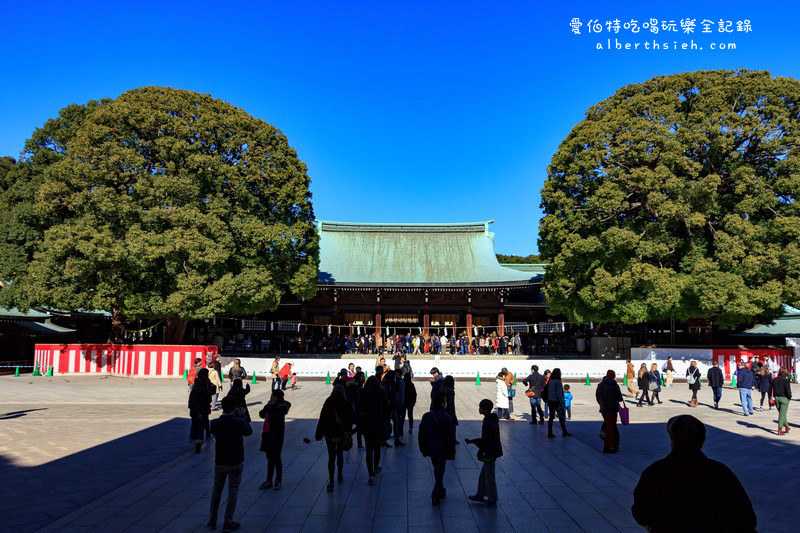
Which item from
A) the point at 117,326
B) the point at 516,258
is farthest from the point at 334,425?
the point at 516,258

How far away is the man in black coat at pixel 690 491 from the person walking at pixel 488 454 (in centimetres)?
384

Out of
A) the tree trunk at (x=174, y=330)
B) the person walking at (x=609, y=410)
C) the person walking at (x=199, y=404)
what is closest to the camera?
the person walking at (x=609, y=410)

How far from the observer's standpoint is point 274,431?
783 centimetres

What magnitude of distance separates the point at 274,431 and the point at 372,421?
5.08 feet

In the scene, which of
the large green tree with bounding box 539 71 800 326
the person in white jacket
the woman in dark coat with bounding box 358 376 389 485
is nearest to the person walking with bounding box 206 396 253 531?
the woman in dark coat with bounding box 358 376 389 485

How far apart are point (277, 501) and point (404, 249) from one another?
34.3 meters

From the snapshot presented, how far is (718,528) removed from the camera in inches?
123

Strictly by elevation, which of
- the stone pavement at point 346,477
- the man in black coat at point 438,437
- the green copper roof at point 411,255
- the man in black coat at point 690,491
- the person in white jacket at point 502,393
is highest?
the green copper roof at point 411,255

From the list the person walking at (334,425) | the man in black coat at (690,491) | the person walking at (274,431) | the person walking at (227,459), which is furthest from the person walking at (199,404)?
the man in black coat at (690,491)

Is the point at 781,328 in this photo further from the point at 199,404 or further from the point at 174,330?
the point at 174,330

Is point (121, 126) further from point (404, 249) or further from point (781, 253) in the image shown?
point (781, 253)

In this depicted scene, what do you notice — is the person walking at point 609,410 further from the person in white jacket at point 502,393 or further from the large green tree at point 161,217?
the large green tree at point 161,217

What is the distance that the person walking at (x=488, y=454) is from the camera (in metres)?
7.14

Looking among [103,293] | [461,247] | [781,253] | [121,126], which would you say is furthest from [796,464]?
[461,247]
